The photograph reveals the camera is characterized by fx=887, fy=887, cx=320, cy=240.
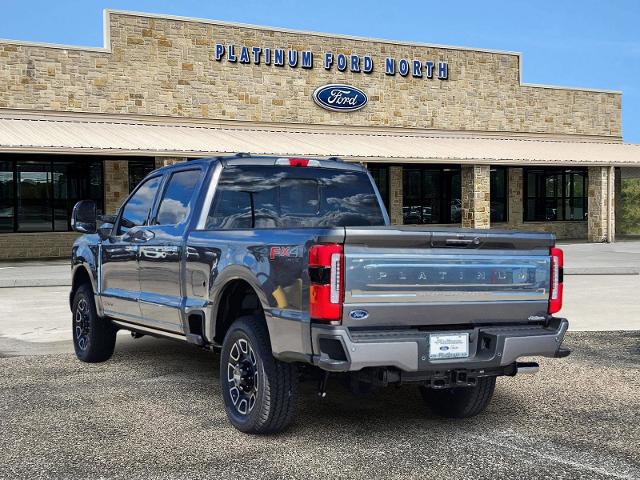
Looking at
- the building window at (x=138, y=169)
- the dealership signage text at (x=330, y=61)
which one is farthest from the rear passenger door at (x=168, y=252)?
the dealership signage text at (x=330, y=61)

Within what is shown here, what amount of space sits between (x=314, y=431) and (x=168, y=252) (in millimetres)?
2069

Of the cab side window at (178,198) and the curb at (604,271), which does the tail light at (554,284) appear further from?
the curb at (604,271)

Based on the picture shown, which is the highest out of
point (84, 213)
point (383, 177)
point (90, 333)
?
point (383, 177)

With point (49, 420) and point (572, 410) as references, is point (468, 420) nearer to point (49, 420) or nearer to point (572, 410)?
point (572, 410)

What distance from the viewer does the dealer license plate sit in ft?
18.9

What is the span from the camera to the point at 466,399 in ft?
22.2

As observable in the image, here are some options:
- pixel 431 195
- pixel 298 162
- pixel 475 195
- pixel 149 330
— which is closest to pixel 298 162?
pixel 298 162

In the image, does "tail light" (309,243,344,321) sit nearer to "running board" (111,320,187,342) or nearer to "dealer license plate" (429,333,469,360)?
"dealer license plate" (429,333,469,360)

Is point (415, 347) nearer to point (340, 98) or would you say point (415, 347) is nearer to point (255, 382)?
point (255, 382)

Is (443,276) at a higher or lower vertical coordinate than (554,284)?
higher

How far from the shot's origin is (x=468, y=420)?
681cm

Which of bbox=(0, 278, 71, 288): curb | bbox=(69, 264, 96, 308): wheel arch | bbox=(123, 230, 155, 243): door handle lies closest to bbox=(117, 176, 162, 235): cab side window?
bbox=(123, 230, 155, 243): door handle

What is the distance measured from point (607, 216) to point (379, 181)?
8922 mm

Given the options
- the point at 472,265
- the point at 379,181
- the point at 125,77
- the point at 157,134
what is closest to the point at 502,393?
the point at 472,265
